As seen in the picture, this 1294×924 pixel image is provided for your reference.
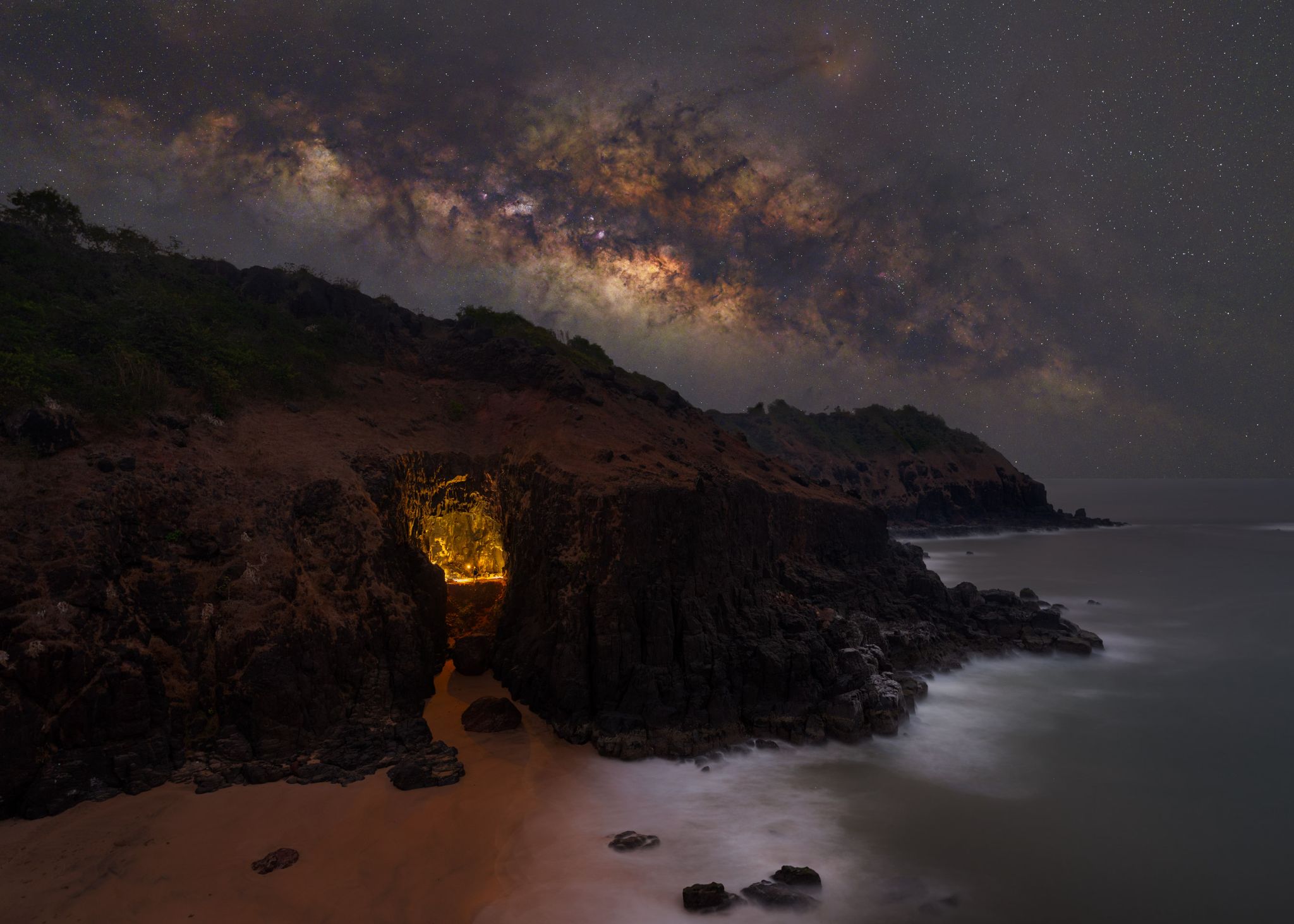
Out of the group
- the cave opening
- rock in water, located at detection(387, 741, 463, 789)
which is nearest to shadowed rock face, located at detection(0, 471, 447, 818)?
rock in water, located at detection(387, 741, 463, 789)

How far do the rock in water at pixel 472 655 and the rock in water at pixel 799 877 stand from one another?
9844mm

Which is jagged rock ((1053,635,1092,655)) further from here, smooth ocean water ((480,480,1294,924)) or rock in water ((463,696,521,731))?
rock in water ((463,696,521,731))

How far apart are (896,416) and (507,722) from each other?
279ft

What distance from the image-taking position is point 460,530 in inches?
802

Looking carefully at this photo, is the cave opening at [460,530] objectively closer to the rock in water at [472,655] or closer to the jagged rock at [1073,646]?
the rock in water at [472,655]

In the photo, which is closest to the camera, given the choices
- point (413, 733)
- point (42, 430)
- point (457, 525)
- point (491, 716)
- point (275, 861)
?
point (275, 861)

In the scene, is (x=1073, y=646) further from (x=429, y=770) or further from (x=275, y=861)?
(x=275, y=861)

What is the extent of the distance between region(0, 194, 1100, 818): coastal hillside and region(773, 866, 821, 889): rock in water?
4194mm

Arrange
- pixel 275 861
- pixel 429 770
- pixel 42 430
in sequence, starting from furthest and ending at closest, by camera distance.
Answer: pixel 42 430
pixel 429 770
pixel 275 861

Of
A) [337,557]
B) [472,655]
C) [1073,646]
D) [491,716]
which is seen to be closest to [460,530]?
[472,655]

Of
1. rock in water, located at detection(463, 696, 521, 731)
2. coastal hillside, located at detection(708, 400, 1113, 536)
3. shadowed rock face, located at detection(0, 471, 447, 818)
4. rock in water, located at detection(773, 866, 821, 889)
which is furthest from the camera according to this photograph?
coastal hillside, located at detection(708, 400, 1113, 536)

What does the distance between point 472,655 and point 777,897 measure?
10395mm

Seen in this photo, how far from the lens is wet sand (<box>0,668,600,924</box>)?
9023 mm

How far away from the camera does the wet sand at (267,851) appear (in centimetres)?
902
